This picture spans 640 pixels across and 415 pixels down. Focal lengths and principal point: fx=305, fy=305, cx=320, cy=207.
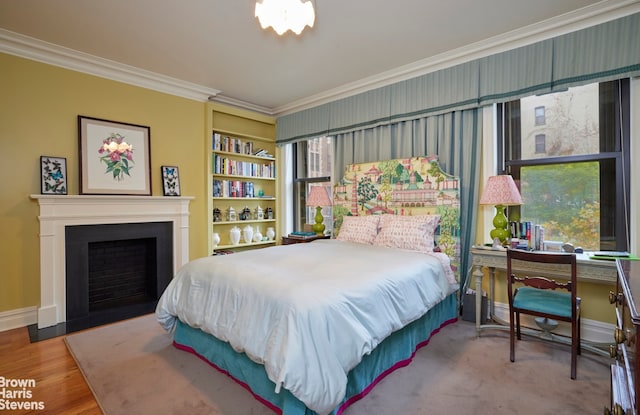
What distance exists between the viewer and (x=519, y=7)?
2.38 meters

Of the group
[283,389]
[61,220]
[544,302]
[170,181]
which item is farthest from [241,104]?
[544,302]

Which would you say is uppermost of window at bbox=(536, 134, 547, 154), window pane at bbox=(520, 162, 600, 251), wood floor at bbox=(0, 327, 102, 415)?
window at bbox=(536, 134, 547, 154)

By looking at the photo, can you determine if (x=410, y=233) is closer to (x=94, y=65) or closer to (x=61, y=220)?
(x=61, y=220)

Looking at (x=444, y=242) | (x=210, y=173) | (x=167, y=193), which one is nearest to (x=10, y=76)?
(x=167, y=193)

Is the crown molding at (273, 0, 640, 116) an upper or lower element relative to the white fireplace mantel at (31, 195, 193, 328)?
upper

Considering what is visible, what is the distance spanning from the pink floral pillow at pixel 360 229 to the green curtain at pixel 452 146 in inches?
33.5

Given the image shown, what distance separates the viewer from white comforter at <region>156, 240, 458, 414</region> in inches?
54.4

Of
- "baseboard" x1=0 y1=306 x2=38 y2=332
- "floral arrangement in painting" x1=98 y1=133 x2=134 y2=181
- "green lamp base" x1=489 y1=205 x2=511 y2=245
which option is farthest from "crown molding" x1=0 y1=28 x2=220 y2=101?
"green lamp base" x1=489 y1=205 x2=511 y2=245

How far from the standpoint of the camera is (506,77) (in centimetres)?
283

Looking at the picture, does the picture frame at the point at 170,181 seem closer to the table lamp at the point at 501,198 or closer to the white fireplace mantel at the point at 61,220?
the white fireplace mantel at the point at 61,220

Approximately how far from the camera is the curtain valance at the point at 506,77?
2.35m

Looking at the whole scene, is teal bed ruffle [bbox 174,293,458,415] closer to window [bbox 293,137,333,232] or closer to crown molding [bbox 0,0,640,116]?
window [bbox 293,137,333,232]

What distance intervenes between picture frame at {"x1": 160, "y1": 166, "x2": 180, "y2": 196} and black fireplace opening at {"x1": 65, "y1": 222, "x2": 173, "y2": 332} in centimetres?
40

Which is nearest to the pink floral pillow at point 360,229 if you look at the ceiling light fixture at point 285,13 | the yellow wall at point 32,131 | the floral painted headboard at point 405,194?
the floral painted headboard at point 405,194
